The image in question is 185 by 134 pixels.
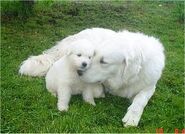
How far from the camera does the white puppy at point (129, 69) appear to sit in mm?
5164

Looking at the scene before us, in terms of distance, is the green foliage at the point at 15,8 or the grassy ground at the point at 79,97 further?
the green foliage at the point at 15,8

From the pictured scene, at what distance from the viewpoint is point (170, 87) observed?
21.2 ft

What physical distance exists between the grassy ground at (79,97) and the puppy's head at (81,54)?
483 millimetres

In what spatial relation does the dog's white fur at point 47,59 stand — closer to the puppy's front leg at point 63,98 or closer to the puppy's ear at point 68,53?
the puppy's ear at point 68,53

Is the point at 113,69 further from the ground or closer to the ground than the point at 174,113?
further from the ground

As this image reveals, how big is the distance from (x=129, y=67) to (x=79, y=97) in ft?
2.59

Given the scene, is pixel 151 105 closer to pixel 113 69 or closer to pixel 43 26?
pixel 113 69

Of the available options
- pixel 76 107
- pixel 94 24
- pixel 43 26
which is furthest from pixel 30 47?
pixel 76 107

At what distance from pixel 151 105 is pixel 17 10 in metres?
4.15

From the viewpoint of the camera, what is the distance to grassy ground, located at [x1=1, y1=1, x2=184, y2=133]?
5109mm

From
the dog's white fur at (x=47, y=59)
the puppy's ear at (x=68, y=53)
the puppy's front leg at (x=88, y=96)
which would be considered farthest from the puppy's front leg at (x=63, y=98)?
the dog's white fur at (x=47, y=59)

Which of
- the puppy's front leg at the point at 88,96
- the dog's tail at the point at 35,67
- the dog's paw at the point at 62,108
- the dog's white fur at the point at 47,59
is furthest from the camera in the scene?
the dog's tail at the point at 35,67

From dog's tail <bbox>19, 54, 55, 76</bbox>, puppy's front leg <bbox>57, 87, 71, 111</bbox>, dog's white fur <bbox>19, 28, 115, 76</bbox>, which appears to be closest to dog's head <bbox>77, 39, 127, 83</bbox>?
puppy's front leg <bbox>57, 87, 71, 111</bbox>

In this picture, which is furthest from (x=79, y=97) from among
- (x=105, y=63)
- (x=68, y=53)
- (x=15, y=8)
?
(x=15, y=8)
